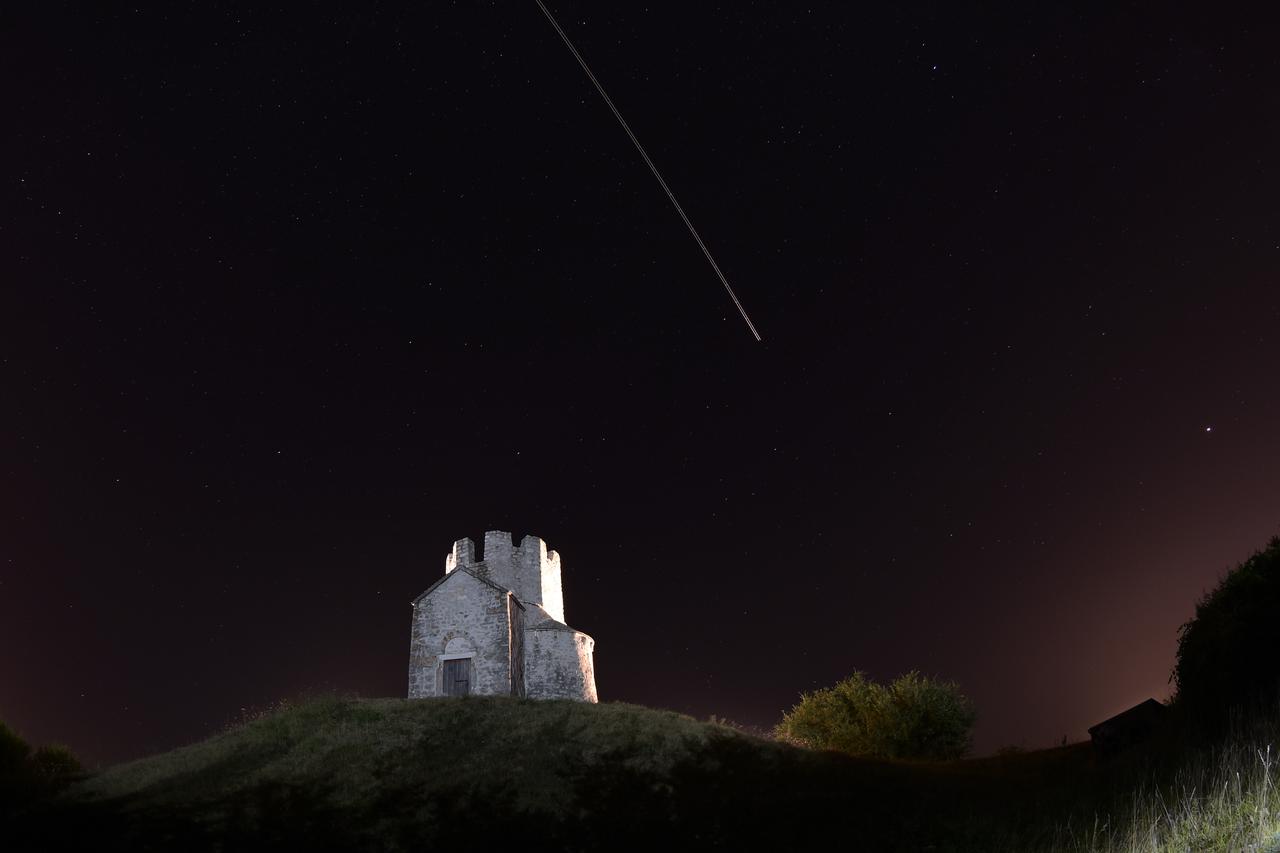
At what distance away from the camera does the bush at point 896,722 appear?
35094 millimetres

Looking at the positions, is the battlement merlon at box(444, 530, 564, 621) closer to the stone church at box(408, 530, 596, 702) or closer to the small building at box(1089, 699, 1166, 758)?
the stone church at box(408, 530, 596, 702)

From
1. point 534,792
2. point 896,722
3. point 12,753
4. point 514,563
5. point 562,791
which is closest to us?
point 534,792

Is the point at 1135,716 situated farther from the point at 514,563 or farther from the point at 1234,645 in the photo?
the point at 514,563

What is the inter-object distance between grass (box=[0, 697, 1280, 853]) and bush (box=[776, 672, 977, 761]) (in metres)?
7.87

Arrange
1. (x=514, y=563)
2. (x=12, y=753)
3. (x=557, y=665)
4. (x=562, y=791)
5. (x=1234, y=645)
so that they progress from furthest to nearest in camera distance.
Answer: (x=514, y=563), (x=557, y=665), (x=12, y=753), (x=562, y=791), (x=1234, y=645)

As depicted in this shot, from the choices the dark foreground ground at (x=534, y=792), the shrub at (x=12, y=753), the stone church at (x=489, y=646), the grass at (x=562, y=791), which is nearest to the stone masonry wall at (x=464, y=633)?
the stone church at (x=489, y=646)

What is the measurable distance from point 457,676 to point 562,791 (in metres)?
18.9

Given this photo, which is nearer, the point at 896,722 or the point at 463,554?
the point at 896,722

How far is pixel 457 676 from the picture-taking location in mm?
39438

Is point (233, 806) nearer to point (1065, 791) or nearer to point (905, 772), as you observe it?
point (905, 772)

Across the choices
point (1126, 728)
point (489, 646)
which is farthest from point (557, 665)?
point (1126, 728)

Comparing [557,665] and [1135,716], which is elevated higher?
[557,665]

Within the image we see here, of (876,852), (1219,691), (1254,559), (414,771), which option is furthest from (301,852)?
(1254,559)

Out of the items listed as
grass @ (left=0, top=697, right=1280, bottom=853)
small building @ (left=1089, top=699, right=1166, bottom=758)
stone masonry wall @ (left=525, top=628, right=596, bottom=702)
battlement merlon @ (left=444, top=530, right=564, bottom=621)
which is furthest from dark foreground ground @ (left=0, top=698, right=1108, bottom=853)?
battlement merlon @ (left=444, top=530, right=564, bottom=621)
